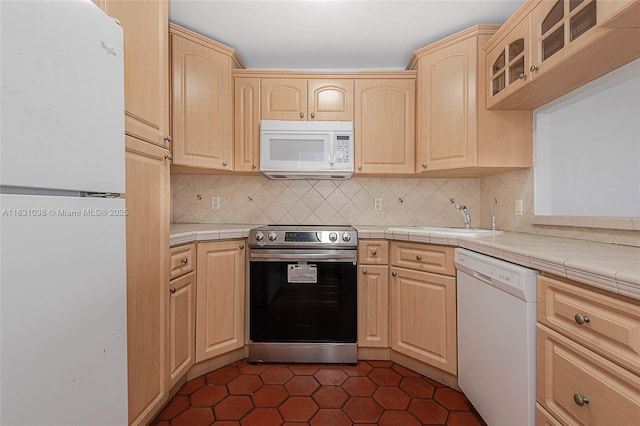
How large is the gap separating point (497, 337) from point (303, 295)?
1081 millimetres

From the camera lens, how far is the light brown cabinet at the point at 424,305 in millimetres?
1588

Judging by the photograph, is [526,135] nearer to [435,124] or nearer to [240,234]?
[435,124]

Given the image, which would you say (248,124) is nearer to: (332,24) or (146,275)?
(332,24)

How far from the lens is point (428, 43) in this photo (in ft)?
6.68

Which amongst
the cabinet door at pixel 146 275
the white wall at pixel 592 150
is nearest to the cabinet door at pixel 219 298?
the cabinet door at pixel 146 275

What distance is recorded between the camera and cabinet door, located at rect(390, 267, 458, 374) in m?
1.59

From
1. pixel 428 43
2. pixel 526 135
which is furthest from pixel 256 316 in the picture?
pixel 428 43

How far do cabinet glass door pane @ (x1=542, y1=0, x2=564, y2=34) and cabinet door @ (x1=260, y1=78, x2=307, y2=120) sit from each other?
144 centimetres

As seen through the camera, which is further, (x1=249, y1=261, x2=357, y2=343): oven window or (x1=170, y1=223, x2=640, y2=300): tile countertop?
(x1=249, y1=261, x2=357, y2=343): oven window

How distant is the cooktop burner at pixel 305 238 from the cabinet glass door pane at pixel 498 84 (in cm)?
123

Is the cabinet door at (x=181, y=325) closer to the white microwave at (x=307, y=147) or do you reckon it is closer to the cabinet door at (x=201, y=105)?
the cabinet door at (x=201, y=105)

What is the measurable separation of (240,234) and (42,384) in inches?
50.9

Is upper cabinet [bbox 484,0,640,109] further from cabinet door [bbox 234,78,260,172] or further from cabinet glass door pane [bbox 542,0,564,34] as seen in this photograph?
cabinet door [bbox 234,78,260,172]

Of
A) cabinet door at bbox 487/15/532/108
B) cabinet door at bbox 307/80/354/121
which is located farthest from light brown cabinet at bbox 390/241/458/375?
cabinet door at bbox 307/80/354/121
